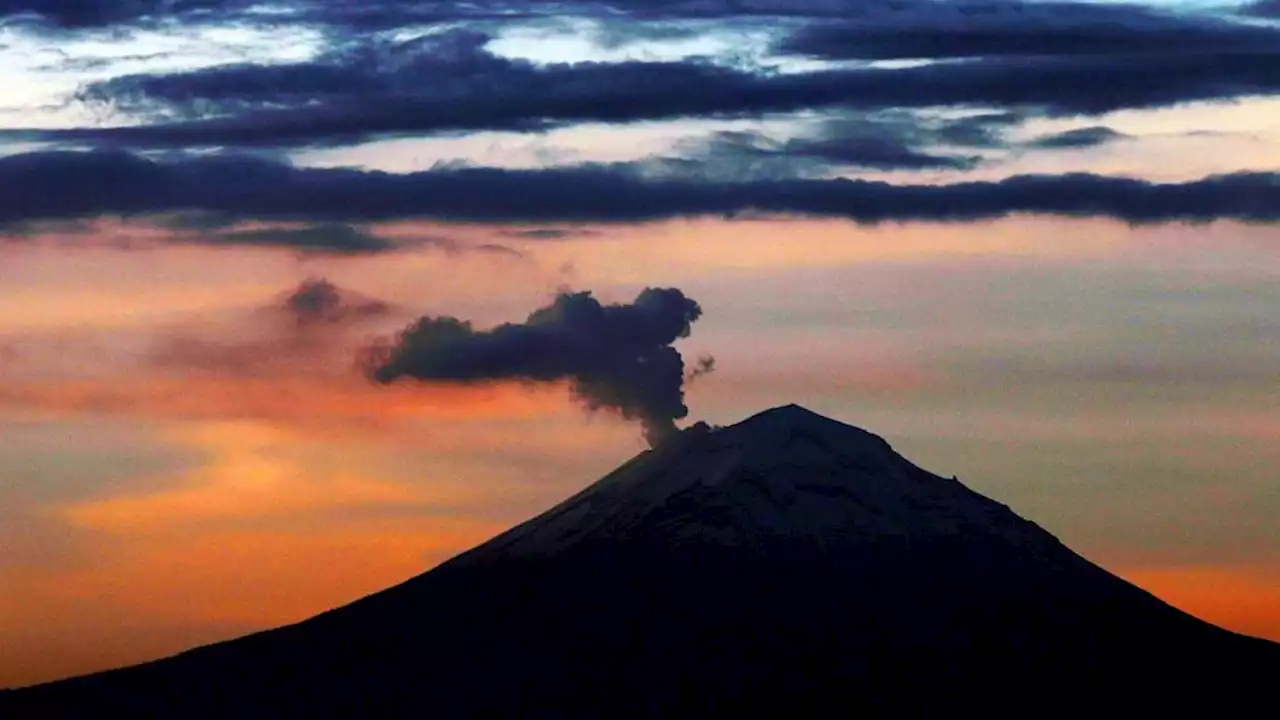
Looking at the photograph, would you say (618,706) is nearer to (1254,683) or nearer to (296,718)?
(296,718)

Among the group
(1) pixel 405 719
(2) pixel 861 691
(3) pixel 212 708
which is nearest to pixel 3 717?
(3) pixel 212 708

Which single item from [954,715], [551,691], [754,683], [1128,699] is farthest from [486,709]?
[1128,699]

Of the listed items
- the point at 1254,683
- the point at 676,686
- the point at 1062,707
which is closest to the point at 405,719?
the point at 676,686

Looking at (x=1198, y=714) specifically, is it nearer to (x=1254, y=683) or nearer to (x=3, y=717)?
(x=1254, y=683)

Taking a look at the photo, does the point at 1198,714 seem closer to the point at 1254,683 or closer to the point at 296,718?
the point at 1254,683

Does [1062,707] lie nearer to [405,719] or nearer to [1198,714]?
Result: [1198,714]
